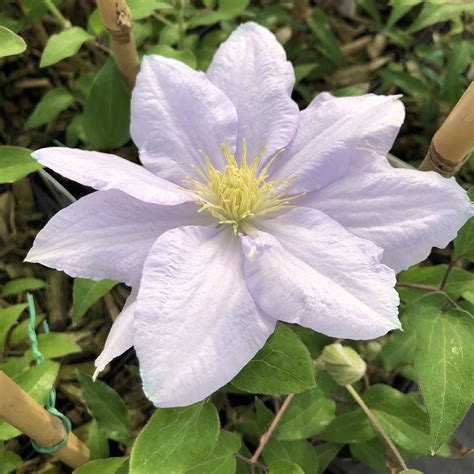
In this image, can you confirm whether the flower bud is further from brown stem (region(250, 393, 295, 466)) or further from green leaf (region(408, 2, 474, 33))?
green leaf (region(408, 2, 474, 33))

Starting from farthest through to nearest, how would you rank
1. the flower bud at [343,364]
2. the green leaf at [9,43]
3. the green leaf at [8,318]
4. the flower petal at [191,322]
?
the green leaf at [8,318], the flower bud at [343,364], the green leaf at [9,43], the flower petal at [191,322]

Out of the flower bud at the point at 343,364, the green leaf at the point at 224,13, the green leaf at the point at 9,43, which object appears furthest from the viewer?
the green leaf at the point at 224,13

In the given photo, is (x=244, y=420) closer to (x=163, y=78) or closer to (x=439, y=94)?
(x=163, y=78)

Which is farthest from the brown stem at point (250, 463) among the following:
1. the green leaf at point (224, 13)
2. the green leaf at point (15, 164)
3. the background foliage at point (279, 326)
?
the green leaf at point (224, 13)

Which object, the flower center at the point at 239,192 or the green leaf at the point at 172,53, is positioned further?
the green leaf at the point at 172,53

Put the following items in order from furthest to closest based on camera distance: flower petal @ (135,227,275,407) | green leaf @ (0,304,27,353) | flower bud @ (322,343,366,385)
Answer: green leaf @ (0,304,27,353), flower bud @ (322,343,366,385), flower petal @ (135,227,275,407)

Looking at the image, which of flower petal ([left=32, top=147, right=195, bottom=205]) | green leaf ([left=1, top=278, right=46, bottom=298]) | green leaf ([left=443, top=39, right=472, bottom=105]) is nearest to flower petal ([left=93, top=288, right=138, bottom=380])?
flower petal ([left=32, top=147, right=195, bottom=205])

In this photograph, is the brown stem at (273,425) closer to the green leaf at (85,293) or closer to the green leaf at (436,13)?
the green leaf at (85,293)
